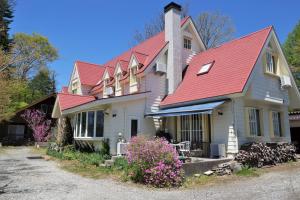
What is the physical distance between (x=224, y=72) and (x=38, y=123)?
29678 mm

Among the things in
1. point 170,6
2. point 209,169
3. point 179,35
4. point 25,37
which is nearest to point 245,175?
point 209,169

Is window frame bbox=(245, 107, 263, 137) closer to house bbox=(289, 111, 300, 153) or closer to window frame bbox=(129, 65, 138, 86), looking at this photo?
house bbox=(289, 111, 300, 153)

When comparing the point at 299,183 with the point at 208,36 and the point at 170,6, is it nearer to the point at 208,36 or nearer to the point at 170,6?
the point at 170,6

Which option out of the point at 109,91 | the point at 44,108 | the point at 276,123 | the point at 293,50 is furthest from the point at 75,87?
the point at 293,50

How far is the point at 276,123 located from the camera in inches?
703

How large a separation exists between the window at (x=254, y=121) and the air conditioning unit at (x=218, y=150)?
2.22 m

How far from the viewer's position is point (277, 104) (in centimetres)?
1748

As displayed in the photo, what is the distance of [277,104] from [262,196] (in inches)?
425

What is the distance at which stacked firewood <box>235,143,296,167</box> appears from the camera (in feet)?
44.0

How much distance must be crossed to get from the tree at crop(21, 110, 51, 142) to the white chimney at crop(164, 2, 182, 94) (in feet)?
74.7

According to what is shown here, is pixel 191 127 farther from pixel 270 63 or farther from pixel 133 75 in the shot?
pixel 270 63

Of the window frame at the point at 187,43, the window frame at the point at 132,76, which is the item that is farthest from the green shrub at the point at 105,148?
the window frame at the point at 187,43

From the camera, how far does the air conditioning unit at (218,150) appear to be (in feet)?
46.3

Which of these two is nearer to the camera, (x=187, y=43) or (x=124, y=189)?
(x=124, y=189)
